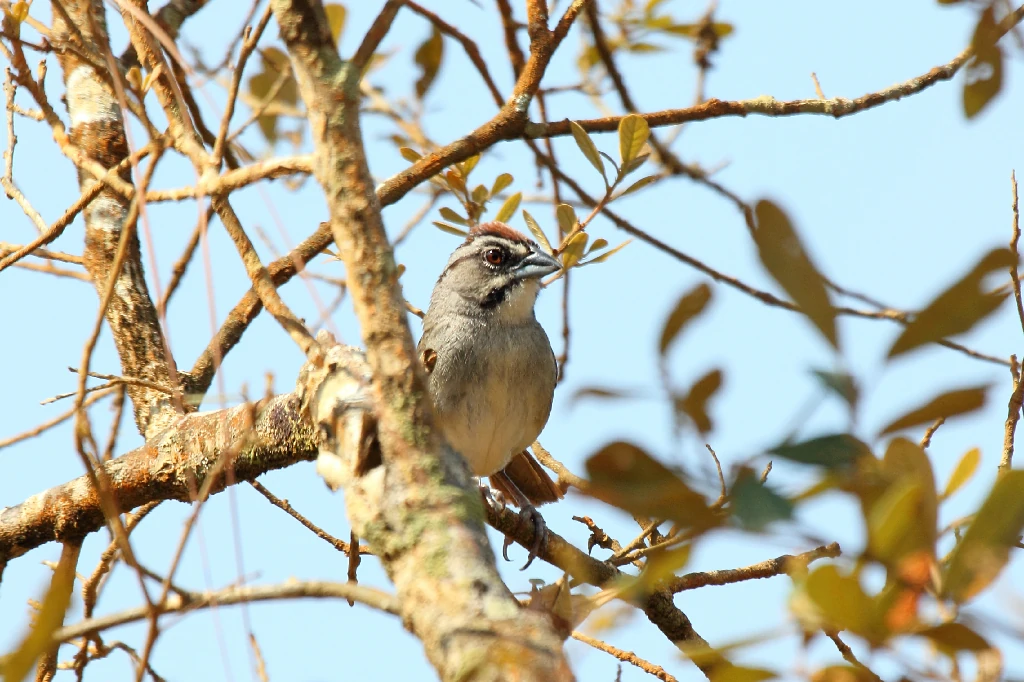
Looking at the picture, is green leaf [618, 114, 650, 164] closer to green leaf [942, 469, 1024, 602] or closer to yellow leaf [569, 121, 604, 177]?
yellow leaf [569, 121, 604, 177]

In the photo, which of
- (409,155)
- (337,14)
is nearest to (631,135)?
(409,155)

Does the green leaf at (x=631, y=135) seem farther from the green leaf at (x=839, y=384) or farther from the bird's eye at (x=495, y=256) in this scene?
the green leaf at (x=839, y=384)

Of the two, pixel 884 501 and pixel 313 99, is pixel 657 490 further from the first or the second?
pixel 313 99

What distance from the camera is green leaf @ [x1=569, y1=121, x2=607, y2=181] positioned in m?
3.66

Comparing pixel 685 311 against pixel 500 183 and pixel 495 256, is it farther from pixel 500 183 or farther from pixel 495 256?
pixel 495 256

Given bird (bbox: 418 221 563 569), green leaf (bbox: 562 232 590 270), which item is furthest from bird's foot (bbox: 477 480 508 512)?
green leaf (bbox: 562 232 590 270)

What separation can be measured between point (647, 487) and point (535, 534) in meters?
3.92

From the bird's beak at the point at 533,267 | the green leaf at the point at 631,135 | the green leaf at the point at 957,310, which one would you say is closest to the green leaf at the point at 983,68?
the green leaf at the point at 957,310

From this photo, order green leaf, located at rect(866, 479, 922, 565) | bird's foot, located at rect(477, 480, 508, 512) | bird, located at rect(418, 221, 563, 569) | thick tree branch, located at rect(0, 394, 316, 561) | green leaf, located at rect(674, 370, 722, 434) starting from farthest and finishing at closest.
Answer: bird, located at rect(418, 221, 563, 569) < bird's foot, located at rect(477, 480, 508, 512) < thick tree branch, located at rect(0, 394, 316, 561) < green leaf, located at rect(674, 370, 722, 434) < green leaf, located at rect(866, 479, 922, 565)

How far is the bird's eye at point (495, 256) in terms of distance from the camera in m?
6.15

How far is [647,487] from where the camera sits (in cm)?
114

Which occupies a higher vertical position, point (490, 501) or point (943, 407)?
point (490, 501)

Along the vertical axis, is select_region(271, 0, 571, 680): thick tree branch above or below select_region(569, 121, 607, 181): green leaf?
below

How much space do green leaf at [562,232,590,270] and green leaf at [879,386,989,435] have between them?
3171 mm
